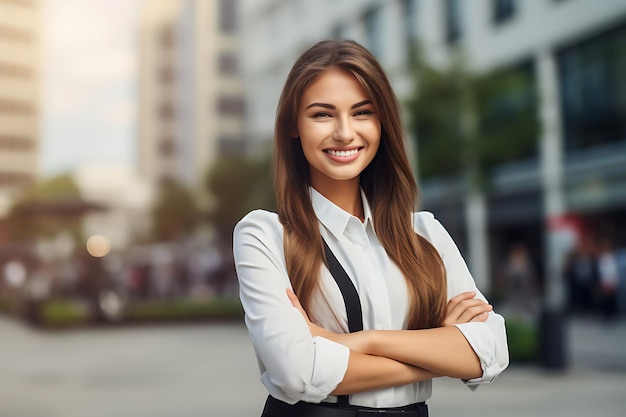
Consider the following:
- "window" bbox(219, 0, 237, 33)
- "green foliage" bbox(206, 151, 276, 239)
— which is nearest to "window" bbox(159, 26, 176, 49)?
"window" bbox(219, 0, 237, 33)

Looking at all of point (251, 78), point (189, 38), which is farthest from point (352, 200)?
point (189, 38)

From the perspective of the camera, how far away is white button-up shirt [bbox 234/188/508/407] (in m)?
1.85

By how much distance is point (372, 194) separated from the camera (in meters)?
2.23

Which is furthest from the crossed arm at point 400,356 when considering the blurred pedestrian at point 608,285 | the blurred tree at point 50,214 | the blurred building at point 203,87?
the blurred building at point 203,87

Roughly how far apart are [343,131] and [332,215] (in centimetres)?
22

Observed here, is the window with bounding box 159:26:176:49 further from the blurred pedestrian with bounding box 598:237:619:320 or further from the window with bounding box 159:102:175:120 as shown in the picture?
the blurred pedestrian with bounding box 598:237:619:320

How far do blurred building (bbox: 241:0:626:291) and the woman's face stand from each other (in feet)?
60.2

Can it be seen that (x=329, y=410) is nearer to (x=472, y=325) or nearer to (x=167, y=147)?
(x=472, y=325)

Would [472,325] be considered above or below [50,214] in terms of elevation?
below

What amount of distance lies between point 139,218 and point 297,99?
84009mm

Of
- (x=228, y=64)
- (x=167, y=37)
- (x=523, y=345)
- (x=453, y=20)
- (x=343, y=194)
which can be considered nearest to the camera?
(x=343, y=194)

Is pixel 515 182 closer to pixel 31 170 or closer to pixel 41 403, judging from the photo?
pixel 41 403

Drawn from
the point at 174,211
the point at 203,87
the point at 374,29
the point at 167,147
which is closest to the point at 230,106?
the point at 203,87

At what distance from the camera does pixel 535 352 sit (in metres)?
11.6
